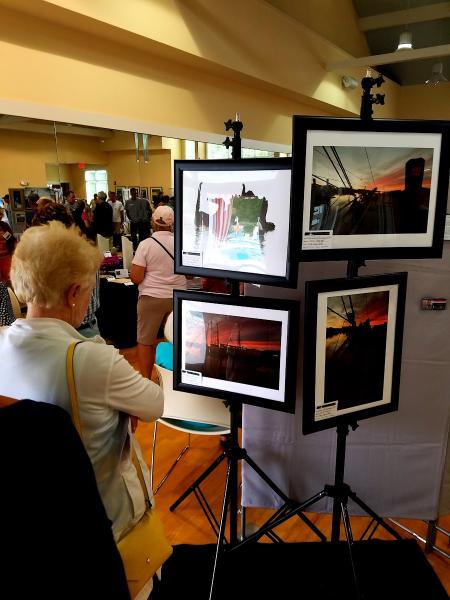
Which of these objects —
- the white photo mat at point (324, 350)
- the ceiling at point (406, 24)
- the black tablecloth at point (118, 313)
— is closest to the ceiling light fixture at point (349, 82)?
the ceiling at point (406, 24)

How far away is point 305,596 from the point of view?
1.70 metres

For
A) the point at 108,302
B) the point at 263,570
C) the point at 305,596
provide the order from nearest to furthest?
the point at 305,596 → the point at 263,570 → the point at 108,302

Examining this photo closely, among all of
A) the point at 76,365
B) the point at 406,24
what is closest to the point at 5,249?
the point at 76,365

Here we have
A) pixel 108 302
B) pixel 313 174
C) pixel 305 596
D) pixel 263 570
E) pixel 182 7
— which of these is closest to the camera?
pixel 313 174

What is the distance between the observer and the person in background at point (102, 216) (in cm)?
440

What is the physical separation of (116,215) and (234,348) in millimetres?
3521

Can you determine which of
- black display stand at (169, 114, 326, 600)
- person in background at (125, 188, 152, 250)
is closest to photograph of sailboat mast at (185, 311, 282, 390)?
black display stand at (169, 114, 326, 600)

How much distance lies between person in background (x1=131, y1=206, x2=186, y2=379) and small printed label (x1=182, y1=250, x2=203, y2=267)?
1.64 m

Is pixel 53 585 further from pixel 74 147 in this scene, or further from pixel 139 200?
pixel 139 200

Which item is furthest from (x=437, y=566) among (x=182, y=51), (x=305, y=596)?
(x=182, y=51)

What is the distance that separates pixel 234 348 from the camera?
1.52m

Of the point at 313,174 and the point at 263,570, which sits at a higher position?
the point at 313,174

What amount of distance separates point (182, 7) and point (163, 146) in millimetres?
1217

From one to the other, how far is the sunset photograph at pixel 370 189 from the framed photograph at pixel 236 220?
13cm
